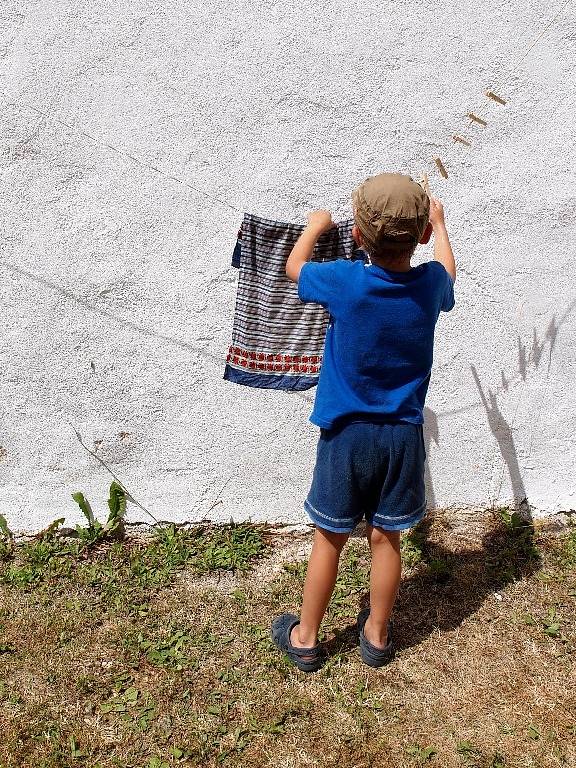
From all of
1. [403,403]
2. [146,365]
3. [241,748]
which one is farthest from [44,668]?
[403,403]

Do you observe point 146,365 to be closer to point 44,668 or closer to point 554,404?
point 44,668

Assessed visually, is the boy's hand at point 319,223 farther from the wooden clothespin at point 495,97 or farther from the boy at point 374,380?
the wooden clothespin at point 495,97

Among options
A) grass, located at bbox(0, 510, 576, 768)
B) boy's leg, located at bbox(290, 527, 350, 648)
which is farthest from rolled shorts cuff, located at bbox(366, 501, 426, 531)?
grass, located at bbox(0, 510, 576, 768)

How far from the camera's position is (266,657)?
2.76 metres

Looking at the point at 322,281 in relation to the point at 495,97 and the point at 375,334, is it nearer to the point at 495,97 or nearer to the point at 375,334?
the point at 375,334

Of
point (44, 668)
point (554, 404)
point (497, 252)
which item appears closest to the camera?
point (44, 668)

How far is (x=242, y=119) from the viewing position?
9.29ft

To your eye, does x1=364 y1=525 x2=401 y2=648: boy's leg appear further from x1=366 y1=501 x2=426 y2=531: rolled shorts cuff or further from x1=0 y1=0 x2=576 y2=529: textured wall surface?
x1=0 y1=0 x2=576 y2=529: textured wall surface

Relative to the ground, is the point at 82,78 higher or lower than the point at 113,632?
higher

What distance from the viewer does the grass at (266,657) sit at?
8.05 feet

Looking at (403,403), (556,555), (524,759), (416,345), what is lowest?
(524,759)

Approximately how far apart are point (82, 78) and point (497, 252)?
1.67m

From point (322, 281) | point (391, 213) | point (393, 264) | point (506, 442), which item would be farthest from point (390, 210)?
point (506, 442)

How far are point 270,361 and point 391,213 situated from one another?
1.11 meters
